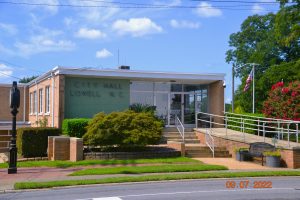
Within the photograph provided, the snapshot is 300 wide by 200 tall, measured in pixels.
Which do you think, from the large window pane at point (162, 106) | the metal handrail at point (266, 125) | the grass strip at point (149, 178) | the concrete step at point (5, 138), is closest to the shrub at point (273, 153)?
the metal handrail at point (266, 125)

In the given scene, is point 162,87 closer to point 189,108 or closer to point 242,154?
point 189,108

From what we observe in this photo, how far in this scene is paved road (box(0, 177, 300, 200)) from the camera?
36.3 ft

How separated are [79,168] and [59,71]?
8134 mm

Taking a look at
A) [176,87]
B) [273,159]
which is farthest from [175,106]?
[273,159]

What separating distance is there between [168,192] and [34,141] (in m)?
10.6

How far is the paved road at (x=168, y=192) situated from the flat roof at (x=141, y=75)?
11.5 m

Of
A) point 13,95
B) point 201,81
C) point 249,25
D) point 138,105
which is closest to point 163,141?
point 138,105

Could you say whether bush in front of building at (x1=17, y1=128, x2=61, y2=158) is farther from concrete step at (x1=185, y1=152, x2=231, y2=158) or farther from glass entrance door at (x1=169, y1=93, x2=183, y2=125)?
glass entrance door at (x1=169, y1=93, x2=183, y2=125)

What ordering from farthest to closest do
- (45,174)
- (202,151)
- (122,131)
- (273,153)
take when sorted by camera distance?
(202,151), (122,131), (273,153), (45,174)

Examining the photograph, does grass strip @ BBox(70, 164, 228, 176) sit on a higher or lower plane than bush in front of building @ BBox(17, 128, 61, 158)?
lower

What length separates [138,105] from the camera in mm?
25734
